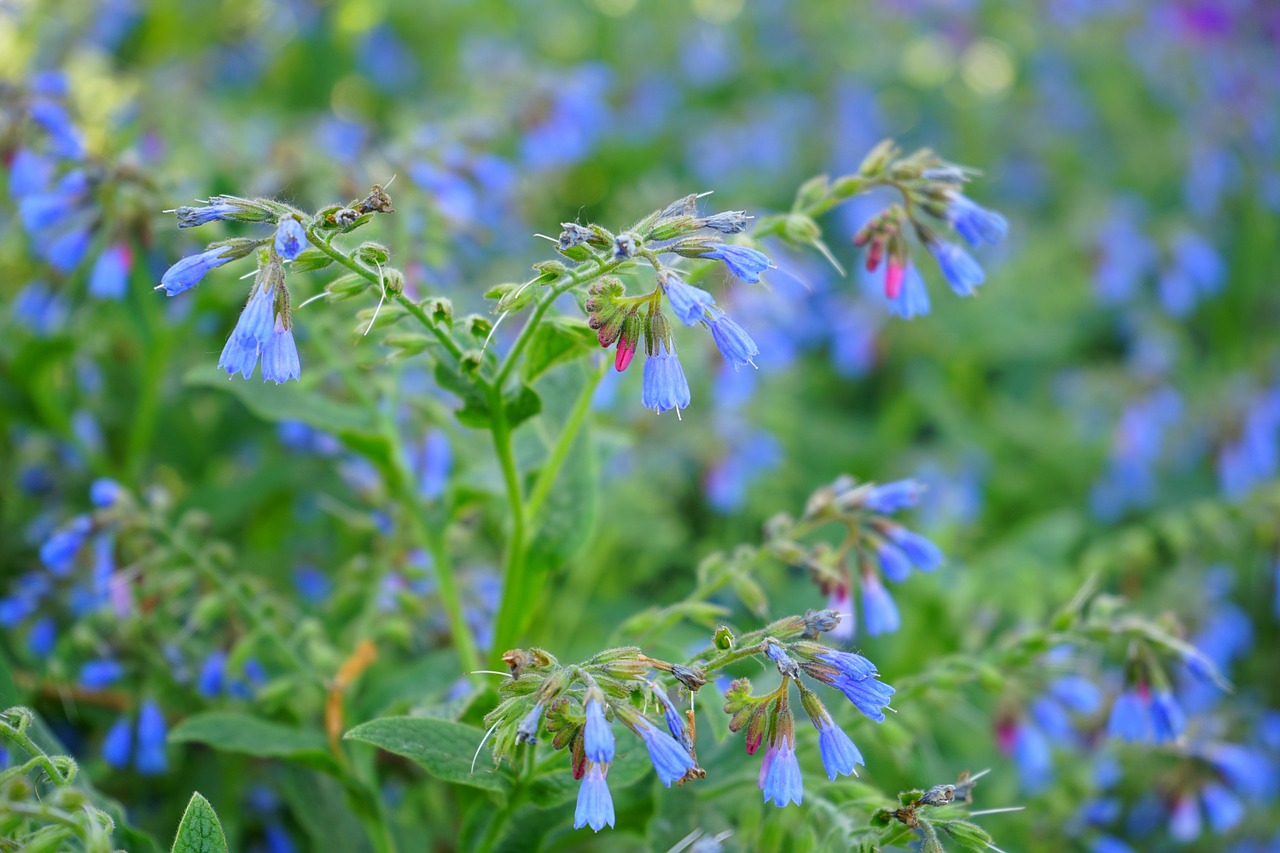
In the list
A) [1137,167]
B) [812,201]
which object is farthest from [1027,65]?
[812,201]

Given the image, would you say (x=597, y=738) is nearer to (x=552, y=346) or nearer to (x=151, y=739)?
(x=552, y=346)

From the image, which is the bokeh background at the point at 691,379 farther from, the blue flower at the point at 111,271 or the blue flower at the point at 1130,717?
the blue flower at the point at 1130,717

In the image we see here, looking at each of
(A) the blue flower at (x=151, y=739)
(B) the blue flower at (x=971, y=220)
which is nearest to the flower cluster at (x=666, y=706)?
(B) the blue flower at (x=971, y=220)

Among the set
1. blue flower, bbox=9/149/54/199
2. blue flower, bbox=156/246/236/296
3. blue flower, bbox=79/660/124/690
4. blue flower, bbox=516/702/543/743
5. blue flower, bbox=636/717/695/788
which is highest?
blue flower, bbox=9/149/54/199

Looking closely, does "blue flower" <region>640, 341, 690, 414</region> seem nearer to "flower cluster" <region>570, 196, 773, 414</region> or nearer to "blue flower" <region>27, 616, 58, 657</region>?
"flower cluster" <region>570, 196, 773, 414</region>

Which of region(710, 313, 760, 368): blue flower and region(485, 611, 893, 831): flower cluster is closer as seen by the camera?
region(485, 611, 893, 831): flower cluster

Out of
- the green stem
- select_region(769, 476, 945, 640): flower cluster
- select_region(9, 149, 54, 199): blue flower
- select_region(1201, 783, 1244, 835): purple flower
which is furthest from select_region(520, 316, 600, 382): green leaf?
select_region(1201, 783, 1244, 835): purple flower

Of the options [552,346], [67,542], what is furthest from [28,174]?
[552,346]
